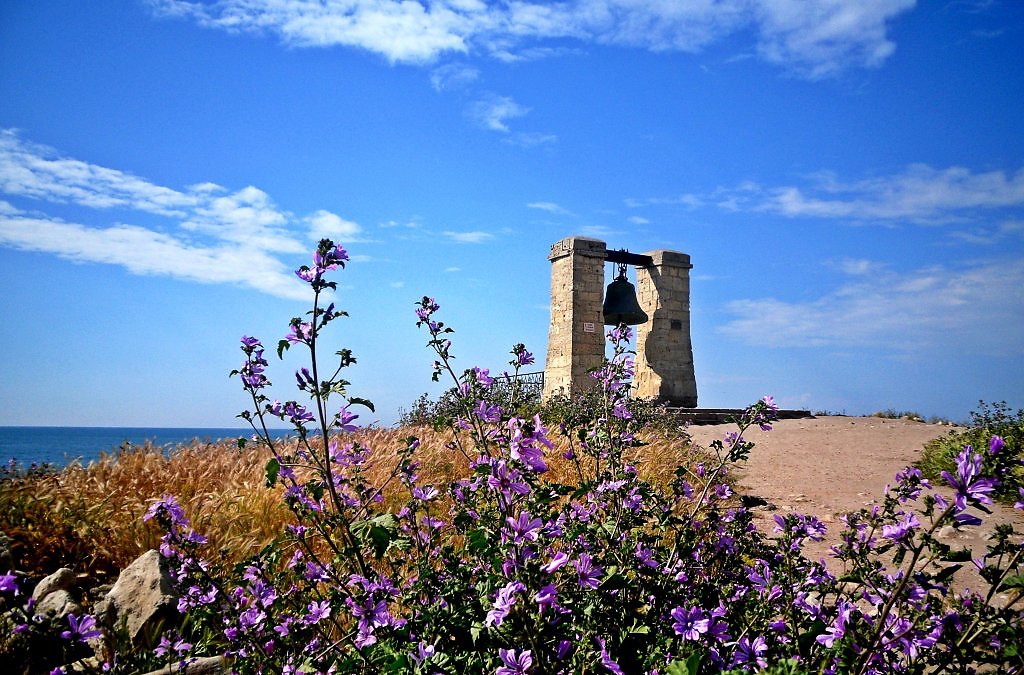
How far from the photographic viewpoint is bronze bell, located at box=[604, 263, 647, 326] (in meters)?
19.6

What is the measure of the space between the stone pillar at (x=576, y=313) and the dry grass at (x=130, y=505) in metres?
12.5

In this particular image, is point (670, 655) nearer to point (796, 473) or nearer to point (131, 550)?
point (131, 550)

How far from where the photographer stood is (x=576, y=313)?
66.4ft

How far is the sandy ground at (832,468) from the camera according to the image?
759 cm

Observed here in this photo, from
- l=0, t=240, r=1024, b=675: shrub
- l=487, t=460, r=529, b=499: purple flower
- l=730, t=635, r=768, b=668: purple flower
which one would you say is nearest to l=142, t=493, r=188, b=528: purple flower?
l=0, t=240, r=1024, b=675: shrub

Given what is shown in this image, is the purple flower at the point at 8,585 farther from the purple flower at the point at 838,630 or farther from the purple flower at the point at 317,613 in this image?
the purple flower at the point at 838,630

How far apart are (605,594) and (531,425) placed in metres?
0.76

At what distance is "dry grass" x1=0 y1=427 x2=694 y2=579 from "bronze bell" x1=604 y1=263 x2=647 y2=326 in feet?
40.7

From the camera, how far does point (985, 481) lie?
75.4 inches

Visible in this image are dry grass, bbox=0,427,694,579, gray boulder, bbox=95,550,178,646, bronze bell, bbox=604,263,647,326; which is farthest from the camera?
bronze bell, bbox=604,263,647,326

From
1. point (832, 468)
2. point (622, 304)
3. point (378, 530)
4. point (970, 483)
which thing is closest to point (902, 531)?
point (970, 483)

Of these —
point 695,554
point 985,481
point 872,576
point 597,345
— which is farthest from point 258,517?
point 597,345

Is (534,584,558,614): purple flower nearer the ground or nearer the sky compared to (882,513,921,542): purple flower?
nearer the ground

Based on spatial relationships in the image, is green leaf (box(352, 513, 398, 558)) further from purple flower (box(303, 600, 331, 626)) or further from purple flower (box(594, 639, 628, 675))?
purple flower (box(594, 639, 628, 675))
